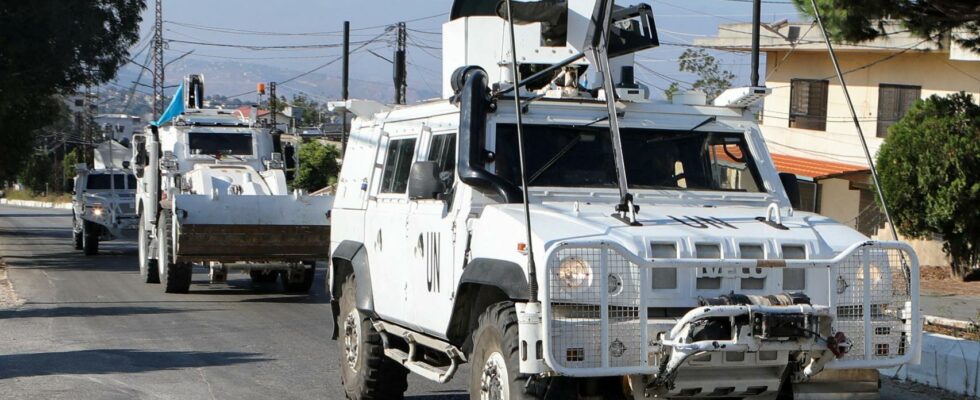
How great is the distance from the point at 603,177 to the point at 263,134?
1466 cm

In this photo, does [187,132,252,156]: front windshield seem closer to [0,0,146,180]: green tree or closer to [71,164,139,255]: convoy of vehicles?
[71,164,139,255]: convoy of vehicles

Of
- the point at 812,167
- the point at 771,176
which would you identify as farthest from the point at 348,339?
the point at 812,167

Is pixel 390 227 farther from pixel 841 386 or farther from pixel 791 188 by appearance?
pixel 841 386

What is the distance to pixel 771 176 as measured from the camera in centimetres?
841

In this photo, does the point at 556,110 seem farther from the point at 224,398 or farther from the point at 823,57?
the point at 823,57

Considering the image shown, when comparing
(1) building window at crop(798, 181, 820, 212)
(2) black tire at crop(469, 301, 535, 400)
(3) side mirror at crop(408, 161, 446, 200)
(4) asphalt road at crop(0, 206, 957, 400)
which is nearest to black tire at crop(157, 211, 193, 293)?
(4) asphalt road at crop(0, 206, 957, 400)

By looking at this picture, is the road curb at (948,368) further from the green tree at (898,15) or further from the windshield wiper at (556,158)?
the green tree at (898,15)

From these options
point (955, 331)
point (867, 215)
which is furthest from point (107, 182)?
point (955, 331)

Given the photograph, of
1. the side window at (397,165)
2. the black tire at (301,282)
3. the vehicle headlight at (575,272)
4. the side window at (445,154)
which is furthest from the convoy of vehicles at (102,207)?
the vehicle headlight at (575,272)

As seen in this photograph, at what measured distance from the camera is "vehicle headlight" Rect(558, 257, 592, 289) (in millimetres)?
6152

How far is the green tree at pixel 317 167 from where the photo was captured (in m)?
44.5

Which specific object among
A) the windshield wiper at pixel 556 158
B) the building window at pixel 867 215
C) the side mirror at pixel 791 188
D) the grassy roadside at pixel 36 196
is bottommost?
the grassy roadside at pixel 36 196

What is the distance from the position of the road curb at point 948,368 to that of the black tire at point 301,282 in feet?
33.3

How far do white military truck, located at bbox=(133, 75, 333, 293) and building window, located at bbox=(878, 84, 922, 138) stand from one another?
594 inches
